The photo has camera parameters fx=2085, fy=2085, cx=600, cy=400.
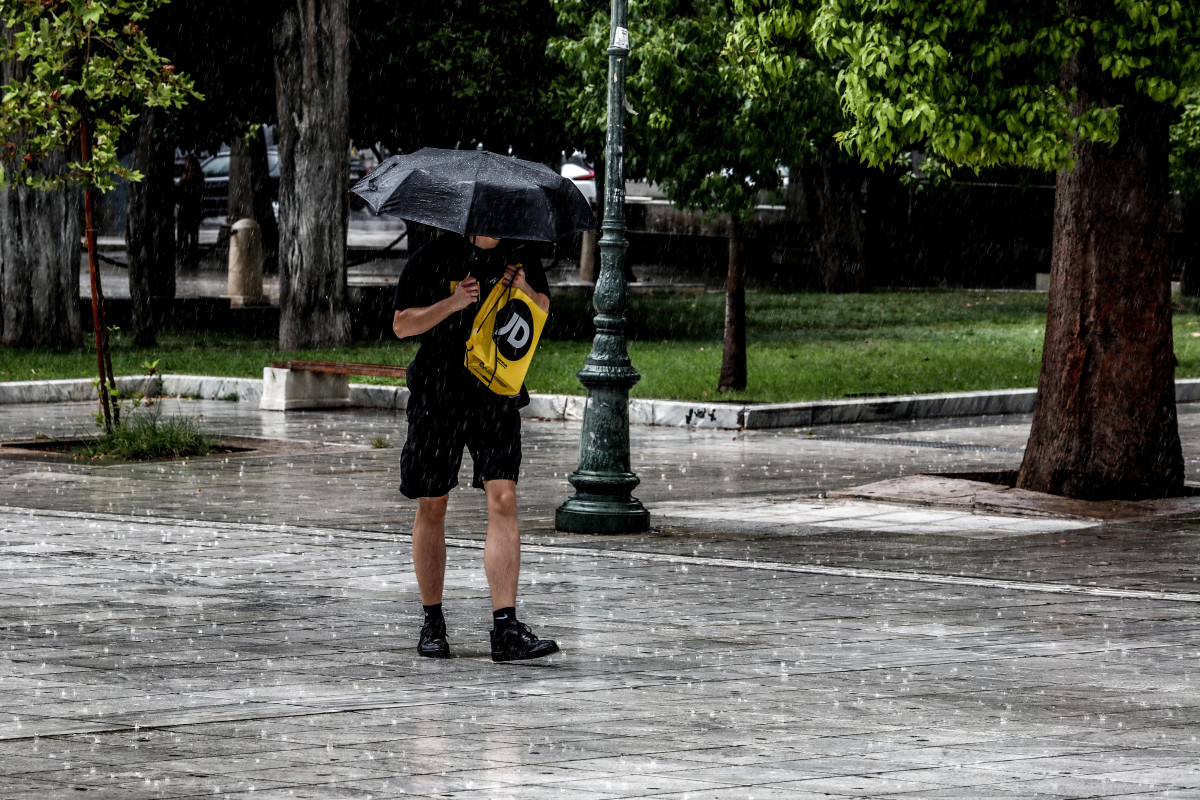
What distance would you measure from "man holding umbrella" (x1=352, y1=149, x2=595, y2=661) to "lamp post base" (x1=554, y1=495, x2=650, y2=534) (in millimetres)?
3565

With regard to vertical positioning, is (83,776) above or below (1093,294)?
below

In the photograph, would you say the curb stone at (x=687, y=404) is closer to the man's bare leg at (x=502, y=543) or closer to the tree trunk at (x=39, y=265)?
the tree trunk at (x=39, y=265)

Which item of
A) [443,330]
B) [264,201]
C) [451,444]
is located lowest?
[451,444]

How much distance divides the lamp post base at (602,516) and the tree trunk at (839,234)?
2386 cm

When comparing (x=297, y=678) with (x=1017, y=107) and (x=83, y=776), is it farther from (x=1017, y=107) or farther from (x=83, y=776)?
(x=1017, y=107)

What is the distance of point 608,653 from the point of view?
303 inches

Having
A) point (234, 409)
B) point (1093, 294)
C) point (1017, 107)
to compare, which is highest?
point (1017, 107)

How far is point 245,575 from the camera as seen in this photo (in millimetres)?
9656

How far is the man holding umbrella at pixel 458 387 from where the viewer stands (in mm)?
7590

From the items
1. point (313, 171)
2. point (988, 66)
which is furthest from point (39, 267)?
point (988, 66)

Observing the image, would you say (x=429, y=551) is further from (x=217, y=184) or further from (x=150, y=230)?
(x=217, y=184)

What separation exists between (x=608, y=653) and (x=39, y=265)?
17972 millimetres

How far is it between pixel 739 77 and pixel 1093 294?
6925 mm

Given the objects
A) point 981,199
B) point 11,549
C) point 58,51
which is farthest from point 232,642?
point 981,199
